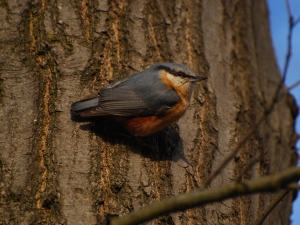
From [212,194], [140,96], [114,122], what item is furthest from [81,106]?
[212,194]

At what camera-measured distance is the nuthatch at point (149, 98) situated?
13.2 ft

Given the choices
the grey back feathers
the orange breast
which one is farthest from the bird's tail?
the orange breast

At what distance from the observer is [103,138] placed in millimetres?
3738

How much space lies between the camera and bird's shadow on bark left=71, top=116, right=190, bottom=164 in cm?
378

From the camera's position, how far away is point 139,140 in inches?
155

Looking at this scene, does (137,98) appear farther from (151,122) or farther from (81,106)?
(81,106)

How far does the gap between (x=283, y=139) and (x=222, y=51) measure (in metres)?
1.10

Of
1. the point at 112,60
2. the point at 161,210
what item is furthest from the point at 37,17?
the point at 161,210

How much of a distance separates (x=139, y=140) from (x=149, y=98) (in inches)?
18.7

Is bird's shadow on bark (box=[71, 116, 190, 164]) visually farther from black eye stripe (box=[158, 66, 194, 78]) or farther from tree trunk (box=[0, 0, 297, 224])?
black eye stripe (box=[158, 66, 194, 78])

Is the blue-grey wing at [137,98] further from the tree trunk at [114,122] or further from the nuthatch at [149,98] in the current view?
the tree trunk at [114,122]

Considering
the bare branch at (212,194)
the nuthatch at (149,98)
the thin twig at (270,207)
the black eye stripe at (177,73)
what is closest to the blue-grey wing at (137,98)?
the nuthatch at (149,98)

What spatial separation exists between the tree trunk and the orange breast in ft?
0.31

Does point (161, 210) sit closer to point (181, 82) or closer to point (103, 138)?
point (103, 138)
